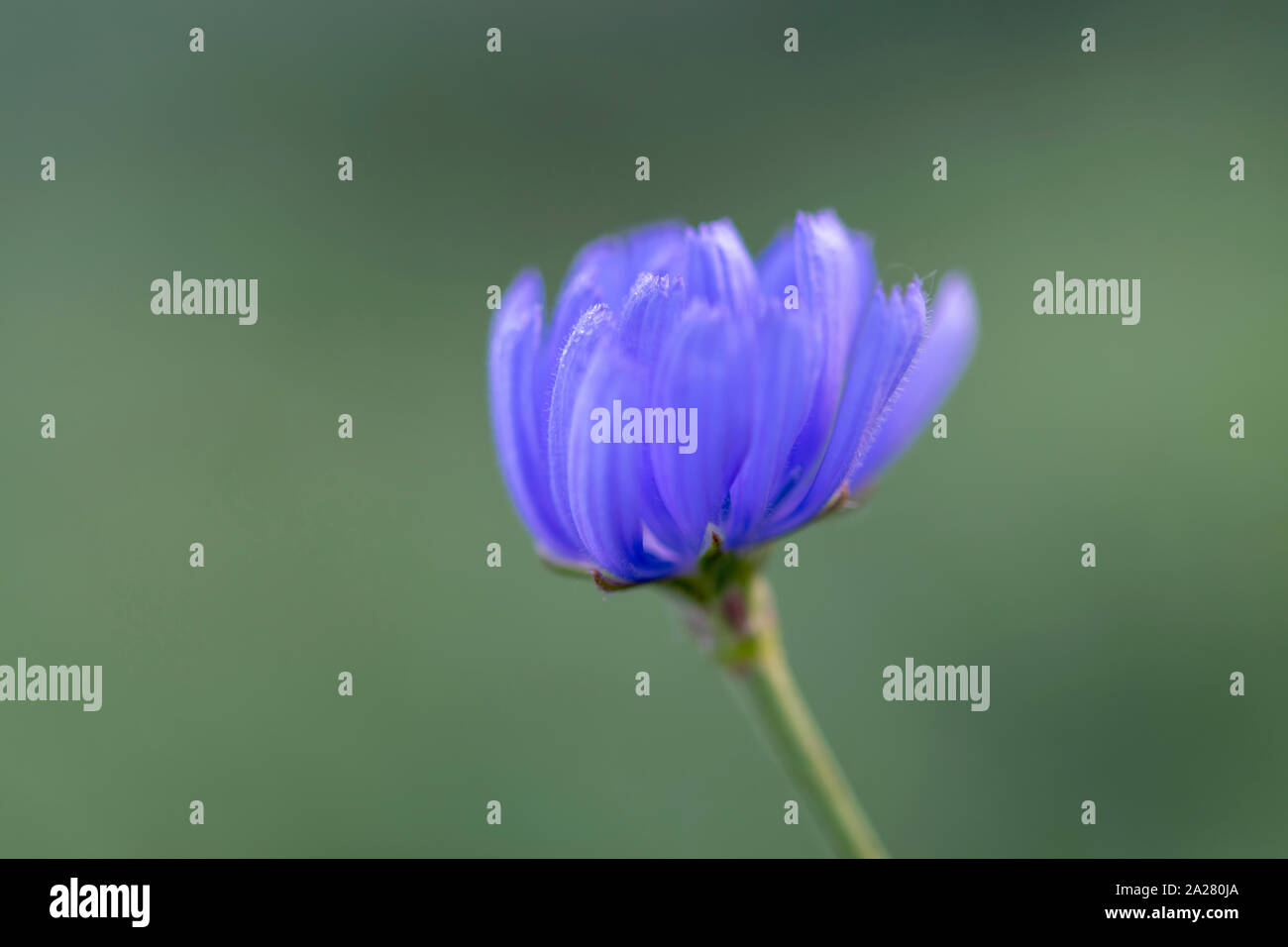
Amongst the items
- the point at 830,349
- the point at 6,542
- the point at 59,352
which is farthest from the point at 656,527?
the point at 59,352

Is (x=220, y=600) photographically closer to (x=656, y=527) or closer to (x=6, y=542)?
(x=6, y=542)
